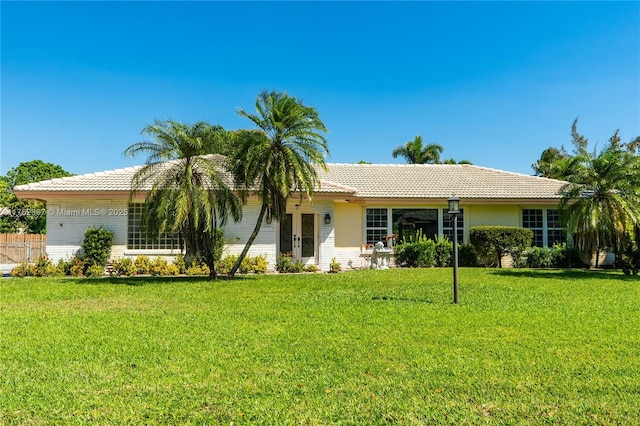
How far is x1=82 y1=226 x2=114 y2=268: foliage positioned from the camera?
50.5ft

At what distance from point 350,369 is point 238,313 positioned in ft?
12.7

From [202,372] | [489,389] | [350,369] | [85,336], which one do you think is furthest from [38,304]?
[489,389]

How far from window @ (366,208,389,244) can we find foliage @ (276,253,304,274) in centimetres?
394

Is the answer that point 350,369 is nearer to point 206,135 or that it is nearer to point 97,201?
point 206,135

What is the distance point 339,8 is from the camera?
46.9 ft

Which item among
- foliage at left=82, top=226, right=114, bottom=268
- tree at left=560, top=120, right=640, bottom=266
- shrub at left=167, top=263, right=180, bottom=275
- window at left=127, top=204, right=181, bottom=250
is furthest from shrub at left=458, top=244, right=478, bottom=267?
foliage at left=82, top=226, right=114, bottom=268

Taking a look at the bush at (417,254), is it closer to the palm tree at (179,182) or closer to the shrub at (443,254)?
the shrub at (443,254)

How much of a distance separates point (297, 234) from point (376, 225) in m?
3.92

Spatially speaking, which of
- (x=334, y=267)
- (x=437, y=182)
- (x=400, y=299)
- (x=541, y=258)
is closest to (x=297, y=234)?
(x=334, y=267)

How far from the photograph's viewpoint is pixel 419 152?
38500 mm

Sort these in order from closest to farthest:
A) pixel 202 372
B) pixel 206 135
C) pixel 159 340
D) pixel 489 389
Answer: pixel 489 389, pixel 202 372, pixel 159 340, pixel 206 135

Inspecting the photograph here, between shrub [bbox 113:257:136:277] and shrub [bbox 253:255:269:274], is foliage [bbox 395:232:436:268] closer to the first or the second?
shrub [bbox 253:255:269:274]

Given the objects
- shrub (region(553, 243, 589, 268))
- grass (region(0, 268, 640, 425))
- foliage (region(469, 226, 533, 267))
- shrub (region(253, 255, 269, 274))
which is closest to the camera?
grass (region(0, 268, 640, 425))

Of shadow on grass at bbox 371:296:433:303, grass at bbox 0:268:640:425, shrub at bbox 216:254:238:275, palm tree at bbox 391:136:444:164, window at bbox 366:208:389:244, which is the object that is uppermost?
palm tree at bbox 391:136:444:164
